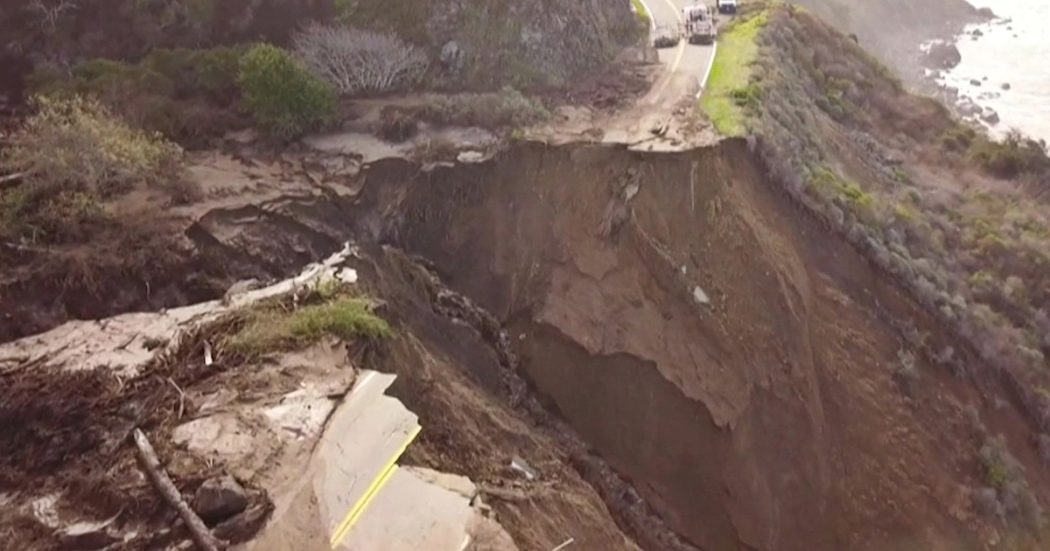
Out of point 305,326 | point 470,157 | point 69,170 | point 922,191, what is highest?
point 69,170

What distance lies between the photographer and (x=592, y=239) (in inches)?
733

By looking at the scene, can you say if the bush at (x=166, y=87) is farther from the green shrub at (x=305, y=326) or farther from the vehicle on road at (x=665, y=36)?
the vehicle on road at (x=665, y=36)

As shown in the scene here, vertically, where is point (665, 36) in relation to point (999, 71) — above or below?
above

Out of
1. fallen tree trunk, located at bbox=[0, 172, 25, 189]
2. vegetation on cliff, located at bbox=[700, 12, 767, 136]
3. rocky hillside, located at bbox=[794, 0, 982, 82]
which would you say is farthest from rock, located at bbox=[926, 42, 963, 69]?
fallen tree trunk, located at bbox=[0, 172, 25, 189]

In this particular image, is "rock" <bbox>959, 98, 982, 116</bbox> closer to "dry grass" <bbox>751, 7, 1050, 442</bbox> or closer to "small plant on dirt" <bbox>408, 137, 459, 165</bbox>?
"dry grass" <bbox>751, 7, 1050, 442</bbox>

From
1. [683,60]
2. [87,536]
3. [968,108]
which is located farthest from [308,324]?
[968,108]

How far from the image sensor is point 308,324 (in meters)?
11.8

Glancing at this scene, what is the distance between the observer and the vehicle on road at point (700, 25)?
25844 millimetres

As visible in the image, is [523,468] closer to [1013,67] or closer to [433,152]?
[433,152]

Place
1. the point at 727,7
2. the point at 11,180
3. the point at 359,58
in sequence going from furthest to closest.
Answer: the point at 727,7 < the point at 359,58 < the point at 11,180

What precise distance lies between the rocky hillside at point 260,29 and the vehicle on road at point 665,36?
4929 mm

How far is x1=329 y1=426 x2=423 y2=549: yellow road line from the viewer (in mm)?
9133

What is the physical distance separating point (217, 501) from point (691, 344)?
1153cm

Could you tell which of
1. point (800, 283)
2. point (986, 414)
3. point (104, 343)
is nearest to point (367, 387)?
point (104, 343)
